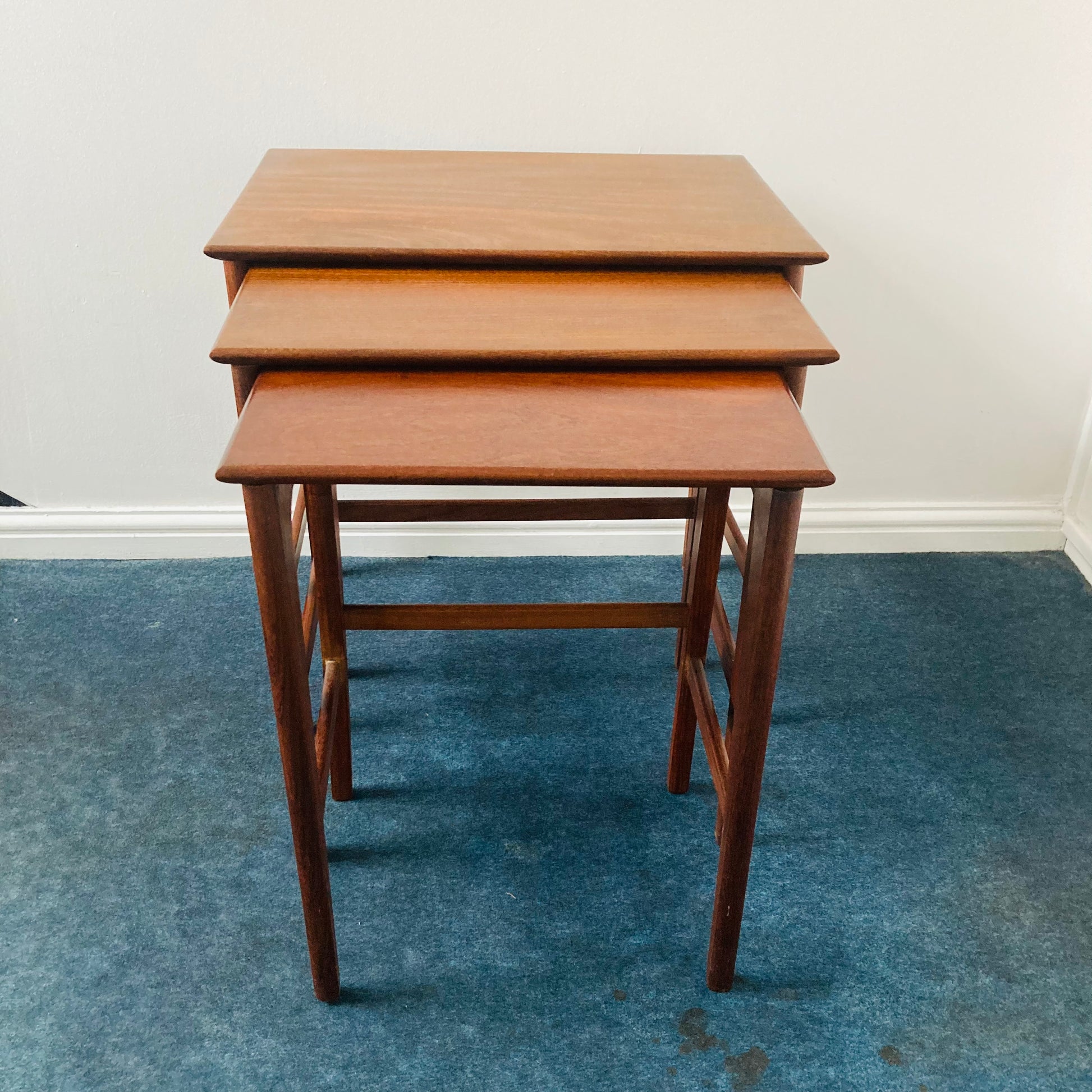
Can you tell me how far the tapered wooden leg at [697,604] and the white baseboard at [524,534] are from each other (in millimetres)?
576

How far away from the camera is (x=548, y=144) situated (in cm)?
182

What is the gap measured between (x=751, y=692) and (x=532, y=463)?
0.38 m

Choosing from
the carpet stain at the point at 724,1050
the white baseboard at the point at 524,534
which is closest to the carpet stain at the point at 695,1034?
the carpet stain at the point at 724,1050

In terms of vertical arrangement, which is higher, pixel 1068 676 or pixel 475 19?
pixel 475 19

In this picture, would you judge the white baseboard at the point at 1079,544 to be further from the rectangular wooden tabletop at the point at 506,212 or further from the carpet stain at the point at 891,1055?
the carpet stain at the point at 891,1055

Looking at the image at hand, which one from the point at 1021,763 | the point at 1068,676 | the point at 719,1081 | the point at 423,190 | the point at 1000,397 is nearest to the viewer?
the point at 719,1081

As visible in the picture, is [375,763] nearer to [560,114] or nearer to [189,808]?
[189,808]

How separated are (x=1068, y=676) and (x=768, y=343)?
3.67 ft

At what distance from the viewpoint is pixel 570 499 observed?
5.52ft

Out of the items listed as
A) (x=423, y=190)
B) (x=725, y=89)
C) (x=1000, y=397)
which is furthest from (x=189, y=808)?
(x=1000, y=397)

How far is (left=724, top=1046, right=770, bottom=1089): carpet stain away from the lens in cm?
125

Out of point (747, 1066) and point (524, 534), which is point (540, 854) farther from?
point (524, 534)

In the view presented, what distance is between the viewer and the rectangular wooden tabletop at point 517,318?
1.08 metres

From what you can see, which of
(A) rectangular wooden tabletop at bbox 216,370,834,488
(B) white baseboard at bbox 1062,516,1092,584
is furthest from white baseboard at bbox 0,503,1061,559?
(A) rectangular wooden tabletop at bbox 216,370,834,488
